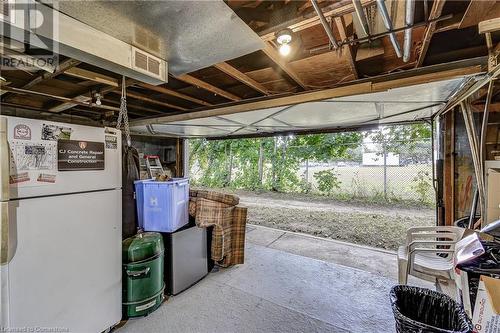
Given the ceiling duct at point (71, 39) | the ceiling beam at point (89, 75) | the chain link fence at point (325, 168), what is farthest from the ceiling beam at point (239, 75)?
the chain link fence at point (325, 168)

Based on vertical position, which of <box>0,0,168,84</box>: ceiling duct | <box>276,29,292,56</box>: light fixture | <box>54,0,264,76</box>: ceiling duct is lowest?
<box>0,0,168,84</box>: ceiling duct

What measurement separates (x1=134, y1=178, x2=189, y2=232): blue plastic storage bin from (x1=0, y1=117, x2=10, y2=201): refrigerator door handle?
1.13 meters

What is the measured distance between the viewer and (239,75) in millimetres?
2117

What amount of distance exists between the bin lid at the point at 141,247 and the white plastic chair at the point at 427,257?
2.32m

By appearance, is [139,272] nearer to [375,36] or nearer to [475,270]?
[475,270]

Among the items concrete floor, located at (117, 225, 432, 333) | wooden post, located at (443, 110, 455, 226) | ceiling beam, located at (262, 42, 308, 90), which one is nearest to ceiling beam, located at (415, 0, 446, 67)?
ceiling beam, located at (262, 42, 308, 90)

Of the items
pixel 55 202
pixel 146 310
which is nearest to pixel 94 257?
pixel 55 202

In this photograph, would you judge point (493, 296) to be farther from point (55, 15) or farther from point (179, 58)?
point (55, 15)

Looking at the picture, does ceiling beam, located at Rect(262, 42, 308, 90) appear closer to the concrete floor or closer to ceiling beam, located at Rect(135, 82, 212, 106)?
ceiling beam, located at Rect(135, 82, 212, 106)

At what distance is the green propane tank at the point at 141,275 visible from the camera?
210cm

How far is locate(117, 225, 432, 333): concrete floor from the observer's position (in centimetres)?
206

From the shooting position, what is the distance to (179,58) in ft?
5.30

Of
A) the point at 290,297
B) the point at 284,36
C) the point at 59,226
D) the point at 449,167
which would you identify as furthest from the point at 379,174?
the point at 59,226

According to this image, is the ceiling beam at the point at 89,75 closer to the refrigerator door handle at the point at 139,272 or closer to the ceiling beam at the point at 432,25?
the refrigerator door handle at the point at 139,272
